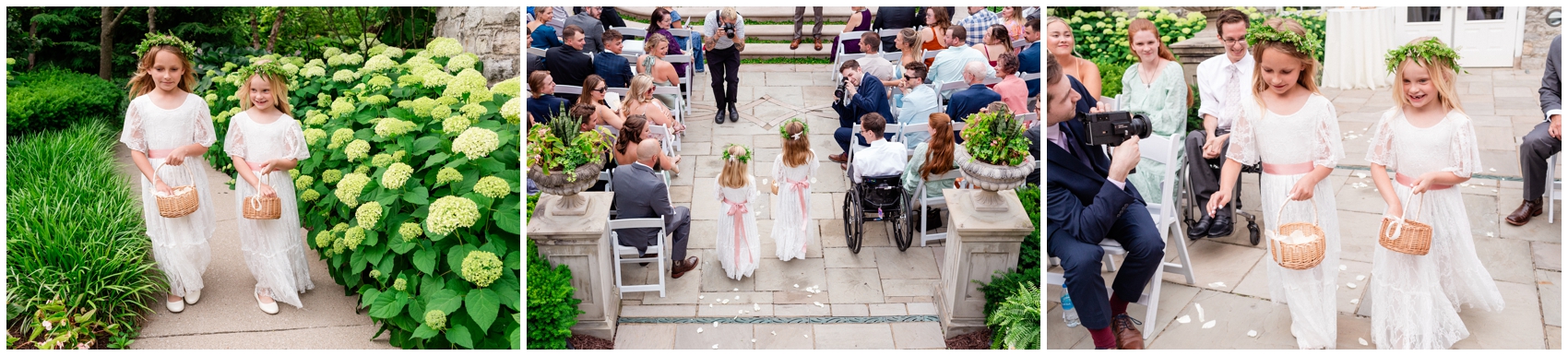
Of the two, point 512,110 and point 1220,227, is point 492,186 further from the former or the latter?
point 1220,227

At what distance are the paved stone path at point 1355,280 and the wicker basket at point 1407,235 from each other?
2.06ft

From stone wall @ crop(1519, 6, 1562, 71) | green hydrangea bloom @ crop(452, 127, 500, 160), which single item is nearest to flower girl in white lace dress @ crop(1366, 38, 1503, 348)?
green hydrangea bloom @ crop(452, 127, 500, 160)

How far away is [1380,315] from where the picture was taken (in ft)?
12.5

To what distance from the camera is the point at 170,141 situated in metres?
4.49

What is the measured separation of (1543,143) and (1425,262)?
1.85 m

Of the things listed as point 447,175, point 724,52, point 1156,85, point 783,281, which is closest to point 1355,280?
point 1156,85

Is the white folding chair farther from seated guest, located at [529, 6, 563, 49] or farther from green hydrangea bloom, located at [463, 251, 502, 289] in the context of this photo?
seated guest, located at [529, 6, 563, 49]

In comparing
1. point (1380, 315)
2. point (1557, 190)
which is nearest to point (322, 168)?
point (1380, 315)

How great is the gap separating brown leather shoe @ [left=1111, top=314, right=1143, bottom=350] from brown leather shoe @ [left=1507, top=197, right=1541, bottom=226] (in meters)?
2.68

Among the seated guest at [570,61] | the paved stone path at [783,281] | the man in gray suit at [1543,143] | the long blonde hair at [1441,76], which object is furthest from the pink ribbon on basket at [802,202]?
the man in gray suit at [1543,143]

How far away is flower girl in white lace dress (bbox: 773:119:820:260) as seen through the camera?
528 centimetres

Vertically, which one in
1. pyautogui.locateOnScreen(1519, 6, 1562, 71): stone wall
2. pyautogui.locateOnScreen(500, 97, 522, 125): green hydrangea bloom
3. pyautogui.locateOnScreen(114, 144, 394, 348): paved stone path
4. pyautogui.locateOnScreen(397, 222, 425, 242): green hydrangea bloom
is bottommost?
pyautogui.locateOnScreen(114, 144, 394, 348): paved stone path

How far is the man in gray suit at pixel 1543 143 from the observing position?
468cm

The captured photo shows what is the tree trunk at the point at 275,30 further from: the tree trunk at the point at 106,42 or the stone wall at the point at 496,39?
the stone wall at the point at 496,39
